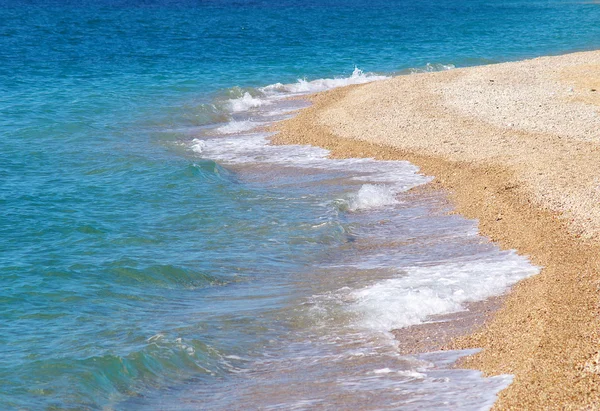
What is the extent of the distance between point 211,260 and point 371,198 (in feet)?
14.0

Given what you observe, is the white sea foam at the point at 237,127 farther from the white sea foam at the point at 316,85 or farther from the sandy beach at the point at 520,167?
the white sea foam at the point at 316,85

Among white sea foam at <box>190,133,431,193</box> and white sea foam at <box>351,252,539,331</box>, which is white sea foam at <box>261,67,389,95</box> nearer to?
white sea foam at <box>190,133,431,193</box>

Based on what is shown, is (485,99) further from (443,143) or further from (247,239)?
(247,239)

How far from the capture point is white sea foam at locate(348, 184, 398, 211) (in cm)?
1578

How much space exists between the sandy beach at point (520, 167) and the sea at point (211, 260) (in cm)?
47

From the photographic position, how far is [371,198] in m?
15.9

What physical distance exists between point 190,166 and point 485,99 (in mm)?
9754

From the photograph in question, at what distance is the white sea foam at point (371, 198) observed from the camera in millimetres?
15781

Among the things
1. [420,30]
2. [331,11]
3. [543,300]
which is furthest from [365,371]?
[331,11]

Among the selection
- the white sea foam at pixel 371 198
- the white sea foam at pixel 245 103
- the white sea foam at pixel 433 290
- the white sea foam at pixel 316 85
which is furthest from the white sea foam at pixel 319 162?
the white sea foam at pixel 316 85

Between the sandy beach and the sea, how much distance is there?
47 centimetres

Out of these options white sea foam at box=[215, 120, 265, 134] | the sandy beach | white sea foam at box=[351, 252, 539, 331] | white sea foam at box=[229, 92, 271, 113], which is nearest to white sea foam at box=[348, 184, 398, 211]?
the sandy beach

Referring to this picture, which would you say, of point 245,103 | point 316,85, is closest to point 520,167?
point 245,103

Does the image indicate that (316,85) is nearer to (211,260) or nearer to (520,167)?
(520,167)
